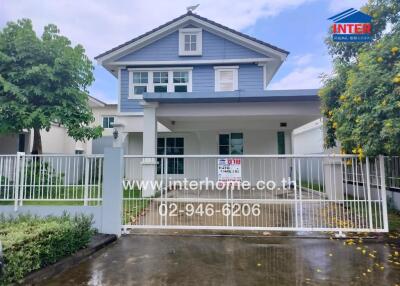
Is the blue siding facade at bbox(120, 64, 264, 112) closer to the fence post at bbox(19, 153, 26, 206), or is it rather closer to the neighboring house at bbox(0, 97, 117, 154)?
the neighboring house at bbox(0, 97, 117, 154)

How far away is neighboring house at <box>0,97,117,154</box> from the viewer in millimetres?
12180

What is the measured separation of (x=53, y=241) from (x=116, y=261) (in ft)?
3.50

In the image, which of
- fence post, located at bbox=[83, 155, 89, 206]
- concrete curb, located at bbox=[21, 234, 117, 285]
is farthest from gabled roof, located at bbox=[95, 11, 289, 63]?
concrete curb, located at bbox=[21, 234, 117, 285]

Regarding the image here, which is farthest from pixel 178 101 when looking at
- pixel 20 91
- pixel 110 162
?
pixel 20 91

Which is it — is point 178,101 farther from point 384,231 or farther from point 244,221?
point 384,231

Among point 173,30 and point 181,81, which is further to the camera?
point 173,30

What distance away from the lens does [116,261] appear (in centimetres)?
459

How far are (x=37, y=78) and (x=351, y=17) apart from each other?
9.33m

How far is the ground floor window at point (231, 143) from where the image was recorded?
14.8 metres

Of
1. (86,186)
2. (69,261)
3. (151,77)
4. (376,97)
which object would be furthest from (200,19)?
(69,261)

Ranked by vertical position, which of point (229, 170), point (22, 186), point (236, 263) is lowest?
point (236, 263)

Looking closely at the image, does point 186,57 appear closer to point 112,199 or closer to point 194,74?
point 194,74

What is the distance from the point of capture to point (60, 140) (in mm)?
17312

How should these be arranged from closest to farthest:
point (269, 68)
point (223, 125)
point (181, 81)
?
1. point (223, 125)
2. point (181, 81)
3. point (269, 68)
